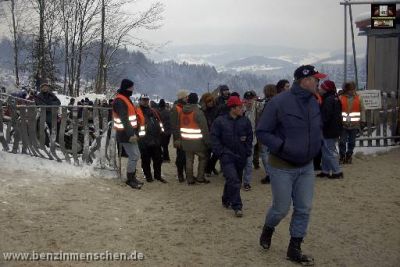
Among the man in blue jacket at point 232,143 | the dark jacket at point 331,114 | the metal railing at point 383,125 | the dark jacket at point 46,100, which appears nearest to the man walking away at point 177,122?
the man in blue jacket at point 232,143

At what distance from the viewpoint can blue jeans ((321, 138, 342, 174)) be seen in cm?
906

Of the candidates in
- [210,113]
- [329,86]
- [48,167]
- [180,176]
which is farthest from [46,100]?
[329,86]

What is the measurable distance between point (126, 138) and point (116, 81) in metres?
40.8

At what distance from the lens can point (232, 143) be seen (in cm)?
707

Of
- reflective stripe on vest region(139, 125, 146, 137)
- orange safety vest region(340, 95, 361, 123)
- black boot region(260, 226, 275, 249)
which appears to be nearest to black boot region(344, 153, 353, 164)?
orange safety vest region(340, 95, 361, 123)

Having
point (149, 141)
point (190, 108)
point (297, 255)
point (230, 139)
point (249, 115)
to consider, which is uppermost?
point (190, 108)

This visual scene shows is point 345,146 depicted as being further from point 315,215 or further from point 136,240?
point 136,240

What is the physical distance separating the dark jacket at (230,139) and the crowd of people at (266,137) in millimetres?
15

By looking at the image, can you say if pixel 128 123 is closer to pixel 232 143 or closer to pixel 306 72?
pixel 232 143

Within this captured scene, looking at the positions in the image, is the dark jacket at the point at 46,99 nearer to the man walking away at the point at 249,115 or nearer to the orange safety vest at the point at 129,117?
the orange safety vest at the point at 129,117

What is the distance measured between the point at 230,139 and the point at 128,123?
197cm

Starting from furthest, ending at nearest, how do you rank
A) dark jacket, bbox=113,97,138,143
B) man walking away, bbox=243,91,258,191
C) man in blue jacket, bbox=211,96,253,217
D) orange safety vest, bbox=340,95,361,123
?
orange safety vest, bbox=340,95,361,123, man walking away, bbox=243,91,258,191, dark jacket, bbox=113,97,138,143, man in blue jacket, bbox=211,96,253,217

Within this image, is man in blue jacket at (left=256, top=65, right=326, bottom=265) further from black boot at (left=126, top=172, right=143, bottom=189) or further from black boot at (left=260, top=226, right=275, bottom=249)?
black boot at (left=126, top=172, right=143, bottom=189)

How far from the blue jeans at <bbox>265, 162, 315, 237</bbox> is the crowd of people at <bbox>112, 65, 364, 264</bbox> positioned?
10 millimetres
